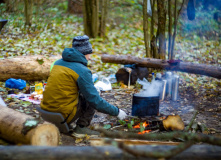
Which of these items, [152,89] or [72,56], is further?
[152,89]

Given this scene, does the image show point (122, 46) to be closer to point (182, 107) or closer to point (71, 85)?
point (182, 107)

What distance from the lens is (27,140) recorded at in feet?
9.79

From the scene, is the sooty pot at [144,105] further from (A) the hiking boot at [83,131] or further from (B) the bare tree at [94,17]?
(B) the bare tree at [94,17]

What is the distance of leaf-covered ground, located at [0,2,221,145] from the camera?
17.3ft

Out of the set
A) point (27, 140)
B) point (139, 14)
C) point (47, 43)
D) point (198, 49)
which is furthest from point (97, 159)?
point (139, 14)

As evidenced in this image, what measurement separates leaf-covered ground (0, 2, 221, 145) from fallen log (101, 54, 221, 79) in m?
0.56

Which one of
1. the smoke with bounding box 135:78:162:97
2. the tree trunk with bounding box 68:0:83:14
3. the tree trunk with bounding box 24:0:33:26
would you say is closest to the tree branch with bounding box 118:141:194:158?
the smoke with bounding box 135:78:162:97

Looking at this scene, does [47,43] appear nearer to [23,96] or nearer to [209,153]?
[23,96]

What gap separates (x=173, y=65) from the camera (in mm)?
6254

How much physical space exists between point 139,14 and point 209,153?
38.6 ft

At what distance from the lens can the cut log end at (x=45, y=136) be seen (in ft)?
9.65

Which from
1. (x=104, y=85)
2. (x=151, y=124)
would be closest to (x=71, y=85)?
(x=151, y=124)

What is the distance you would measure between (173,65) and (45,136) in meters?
4.12

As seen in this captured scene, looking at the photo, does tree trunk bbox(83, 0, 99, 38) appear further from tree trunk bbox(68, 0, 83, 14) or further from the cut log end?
the cut log end
